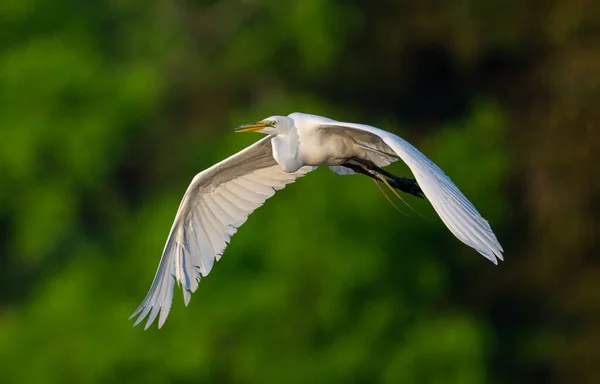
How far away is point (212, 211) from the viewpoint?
23.4ft

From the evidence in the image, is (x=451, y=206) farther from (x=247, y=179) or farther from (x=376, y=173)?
(x=247, y=179)

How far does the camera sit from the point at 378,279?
12.9m

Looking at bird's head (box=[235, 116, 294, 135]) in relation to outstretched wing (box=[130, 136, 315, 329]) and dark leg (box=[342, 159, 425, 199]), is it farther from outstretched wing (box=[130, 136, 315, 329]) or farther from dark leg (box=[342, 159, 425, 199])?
dark leg (box=[342, 159, 425, 199])

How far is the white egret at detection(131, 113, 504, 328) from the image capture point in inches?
260

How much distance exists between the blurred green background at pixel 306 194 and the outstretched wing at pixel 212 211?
5.03 m

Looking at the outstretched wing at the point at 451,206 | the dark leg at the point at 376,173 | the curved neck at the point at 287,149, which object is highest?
the dark leg at the point at 376,173

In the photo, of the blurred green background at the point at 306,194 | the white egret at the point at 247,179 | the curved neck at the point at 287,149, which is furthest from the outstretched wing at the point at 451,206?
the blurred green background at the point at 306,194

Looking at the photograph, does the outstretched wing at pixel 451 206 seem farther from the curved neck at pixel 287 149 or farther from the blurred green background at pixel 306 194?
the blurred green background at pixel 306 194

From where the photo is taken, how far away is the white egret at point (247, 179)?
6602 mm

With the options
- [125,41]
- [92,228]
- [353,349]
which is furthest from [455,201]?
[125,41]

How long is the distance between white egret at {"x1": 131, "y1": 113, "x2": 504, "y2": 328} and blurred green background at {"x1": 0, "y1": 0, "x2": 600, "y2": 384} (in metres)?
5.04

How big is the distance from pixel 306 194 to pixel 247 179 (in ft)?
19.2

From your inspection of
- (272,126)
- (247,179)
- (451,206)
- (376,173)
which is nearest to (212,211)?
(247,179)

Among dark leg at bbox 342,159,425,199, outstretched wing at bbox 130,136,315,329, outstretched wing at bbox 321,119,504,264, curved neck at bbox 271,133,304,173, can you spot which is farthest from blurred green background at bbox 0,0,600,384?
outstretched wing at bbox 321,119,504,264
